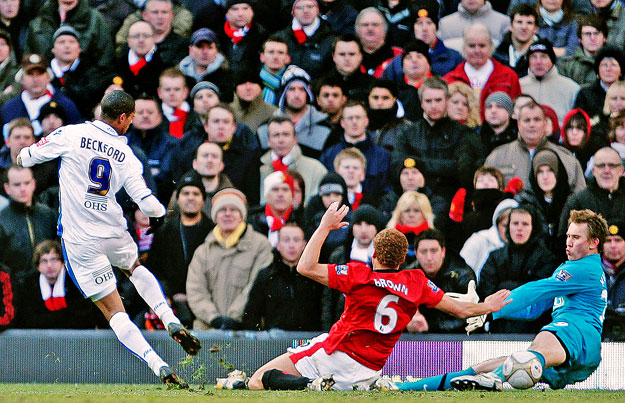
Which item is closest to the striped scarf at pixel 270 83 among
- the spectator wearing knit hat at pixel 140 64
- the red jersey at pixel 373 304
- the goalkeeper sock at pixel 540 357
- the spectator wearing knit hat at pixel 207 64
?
the spectator wearing knit hat at pixel 207 64

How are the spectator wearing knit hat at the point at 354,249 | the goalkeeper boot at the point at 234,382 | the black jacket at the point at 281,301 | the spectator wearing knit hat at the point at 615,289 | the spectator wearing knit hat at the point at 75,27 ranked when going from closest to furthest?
1. the goalkeeper boot at the point at 234,382
2. the spectator wearing knit hat at the point at 615,289
3. the spectator wearing knit hat at the point at 354,249
4. the black jacket at the point at 281,301
5. the spectator wearing knit hat at the point at 75,27

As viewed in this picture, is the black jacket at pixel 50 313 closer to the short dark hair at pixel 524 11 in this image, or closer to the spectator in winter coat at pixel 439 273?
the spectator in winter coat at pixel 439 273

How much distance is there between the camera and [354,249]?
8852 mm

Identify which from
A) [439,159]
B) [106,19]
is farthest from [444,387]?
[106,19]

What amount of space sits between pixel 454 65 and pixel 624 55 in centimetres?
179

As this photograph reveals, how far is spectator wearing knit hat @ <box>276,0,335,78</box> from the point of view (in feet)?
30.8

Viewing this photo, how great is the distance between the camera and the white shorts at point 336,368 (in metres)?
6.16

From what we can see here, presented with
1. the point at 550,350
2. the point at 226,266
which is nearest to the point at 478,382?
the point at 550,350

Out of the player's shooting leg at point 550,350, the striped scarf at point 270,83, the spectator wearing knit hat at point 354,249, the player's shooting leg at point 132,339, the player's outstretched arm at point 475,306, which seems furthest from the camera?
the striped scarf at point 270,83

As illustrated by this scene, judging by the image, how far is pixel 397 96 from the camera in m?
9.23

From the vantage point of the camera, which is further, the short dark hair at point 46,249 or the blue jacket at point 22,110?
the blue jacket at point 22,110

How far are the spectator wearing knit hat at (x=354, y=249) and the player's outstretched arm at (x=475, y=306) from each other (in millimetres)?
2792

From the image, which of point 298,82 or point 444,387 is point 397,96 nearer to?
point 298,82

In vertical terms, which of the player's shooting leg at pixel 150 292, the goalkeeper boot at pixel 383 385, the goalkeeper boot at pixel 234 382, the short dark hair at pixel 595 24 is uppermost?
the short dark hair at pixel 595 24
